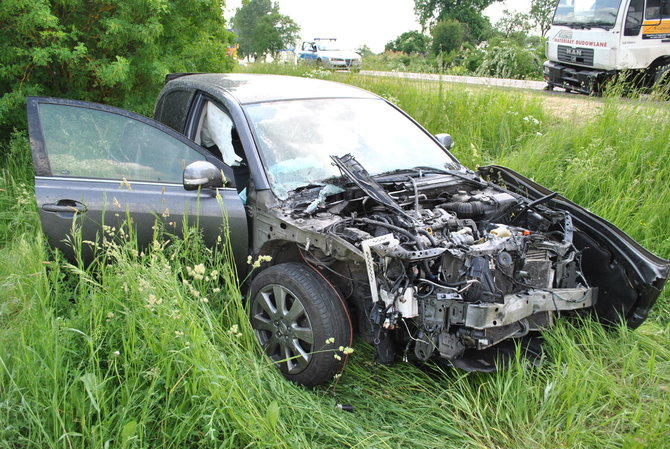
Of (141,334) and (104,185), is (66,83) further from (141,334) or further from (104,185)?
(141,334)

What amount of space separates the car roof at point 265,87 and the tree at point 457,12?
4500 cm

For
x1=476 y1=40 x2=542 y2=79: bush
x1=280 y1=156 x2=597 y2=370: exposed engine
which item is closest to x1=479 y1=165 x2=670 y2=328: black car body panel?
x1=280 y1=156 x2=597 y2=370: exposed engine

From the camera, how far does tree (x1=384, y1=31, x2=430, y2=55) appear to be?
34.8 m

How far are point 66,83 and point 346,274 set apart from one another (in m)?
5.04

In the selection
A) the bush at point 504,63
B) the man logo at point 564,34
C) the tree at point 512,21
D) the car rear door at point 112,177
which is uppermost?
the tree at point 512,21

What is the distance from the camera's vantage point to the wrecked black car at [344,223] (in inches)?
105

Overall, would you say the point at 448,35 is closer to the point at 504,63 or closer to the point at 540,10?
the point at 540,10

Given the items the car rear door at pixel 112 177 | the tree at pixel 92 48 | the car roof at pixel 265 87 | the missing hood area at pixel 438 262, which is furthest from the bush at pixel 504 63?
the car rear door at pixel 112 177

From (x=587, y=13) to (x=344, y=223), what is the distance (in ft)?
32.4

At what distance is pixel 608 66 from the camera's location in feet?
32.1

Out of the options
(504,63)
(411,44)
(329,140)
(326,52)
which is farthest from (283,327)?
(411,44)

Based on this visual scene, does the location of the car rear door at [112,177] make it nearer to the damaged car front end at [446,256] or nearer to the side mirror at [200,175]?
the side mirror at [200,175]

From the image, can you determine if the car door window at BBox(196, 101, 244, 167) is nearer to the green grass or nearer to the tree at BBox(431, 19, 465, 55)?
the green grass

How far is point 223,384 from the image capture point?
2.40m
